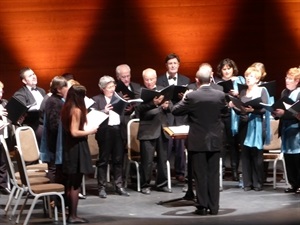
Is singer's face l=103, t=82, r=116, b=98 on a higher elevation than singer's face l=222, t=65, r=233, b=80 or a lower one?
lower

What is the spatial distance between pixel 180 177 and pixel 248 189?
966mm

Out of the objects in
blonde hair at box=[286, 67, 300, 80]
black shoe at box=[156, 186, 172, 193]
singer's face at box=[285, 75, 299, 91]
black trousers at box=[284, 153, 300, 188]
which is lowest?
black shoe at box=[156, 186, 172, 193]

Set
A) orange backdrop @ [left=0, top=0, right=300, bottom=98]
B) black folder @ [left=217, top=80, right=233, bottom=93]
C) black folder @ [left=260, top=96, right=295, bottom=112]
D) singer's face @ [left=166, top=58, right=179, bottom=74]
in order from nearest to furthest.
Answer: black folder @ [left=260, top=96, right=295, bottom=112]
black folder @ [left=217, top=80, right=233, bottom=93]
singer's face @ [left=166, top=58, right=179, bottom=74]
orange backdrop @ [left=0, top=0, right=300, bottom=98]

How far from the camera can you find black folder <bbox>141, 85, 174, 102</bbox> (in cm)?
876

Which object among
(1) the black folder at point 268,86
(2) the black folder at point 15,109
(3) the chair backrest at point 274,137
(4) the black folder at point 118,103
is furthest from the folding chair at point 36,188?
(3) the chair backrest at point 274,137

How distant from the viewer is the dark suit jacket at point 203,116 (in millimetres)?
7680

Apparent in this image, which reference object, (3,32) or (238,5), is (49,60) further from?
(238,5)

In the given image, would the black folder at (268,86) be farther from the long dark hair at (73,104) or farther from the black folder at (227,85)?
the long dark hair at (73,104)

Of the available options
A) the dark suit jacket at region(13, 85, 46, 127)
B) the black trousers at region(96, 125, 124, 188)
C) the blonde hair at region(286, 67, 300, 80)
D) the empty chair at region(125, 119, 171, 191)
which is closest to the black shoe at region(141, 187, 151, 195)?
the empty chair at region(125, 119, 171, 191)

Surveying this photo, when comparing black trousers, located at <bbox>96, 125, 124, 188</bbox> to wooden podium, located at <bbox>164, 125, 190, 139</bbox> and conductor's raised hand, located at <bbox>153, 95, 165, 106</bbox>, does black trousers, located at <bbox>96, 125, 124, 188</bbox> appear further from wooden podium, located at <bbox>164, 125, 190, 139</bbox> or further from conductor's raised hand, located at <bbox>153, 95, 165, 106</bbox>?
wooden podium, located at <bbox>164, 125, 190, 139</bbox>

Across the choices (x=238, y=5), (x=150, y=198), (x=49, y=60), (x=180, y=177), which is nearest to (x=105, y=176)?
(x=150, y=198)

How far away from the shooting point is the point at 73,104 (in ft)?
23.6

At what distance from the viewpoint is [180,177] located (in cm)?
988

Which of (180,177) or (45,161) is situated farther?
(180,177)
